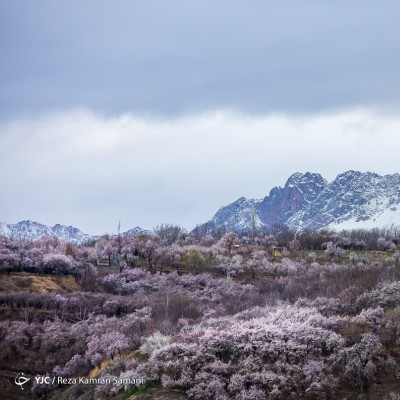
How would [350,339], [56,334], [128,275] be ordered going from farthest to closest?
[128,275] → [56,334] → [350,339]

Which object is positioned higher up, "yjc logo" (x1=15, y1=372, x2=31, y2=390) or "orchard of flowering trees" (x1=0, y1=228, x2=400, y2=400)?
"orchard of flowering trees" (x1=0, y1=228, x2=400, y2=400)

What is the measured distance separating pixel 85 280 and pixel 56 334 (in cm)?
3376

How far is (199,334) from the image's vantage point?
1074 inches

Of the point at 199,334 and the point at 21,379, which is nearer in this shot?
the point at 199,334

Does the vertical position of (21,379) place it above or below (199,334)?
below

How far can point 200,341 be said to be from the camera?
25359 mm

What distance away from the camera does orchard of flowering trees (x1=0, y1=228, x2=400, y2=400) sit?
2147cm

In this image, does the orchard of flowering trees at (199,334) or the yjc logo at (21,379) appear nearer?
the orchard of flowering trees at (199,334)

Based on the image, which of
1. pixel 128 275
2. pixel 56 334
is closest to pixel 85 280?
pixel 128 275

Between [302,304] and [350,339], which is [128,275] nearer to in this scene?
[302,304]

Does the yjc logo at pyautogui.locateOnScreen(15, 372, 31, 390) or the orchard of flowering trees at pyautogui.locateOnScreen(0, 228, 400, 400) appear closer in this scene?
the orchard of flowering trees at pyautogui.locateOnScreen(0, 228, 400, 400)

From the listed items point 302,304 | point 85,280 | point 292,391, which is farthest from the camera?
point 85,280

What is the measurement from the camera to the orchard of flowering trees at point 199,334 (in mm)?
21469

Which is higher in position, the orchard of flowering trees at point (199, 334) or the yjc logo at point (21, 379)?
the orchard of flowering trees at point (199, 334)
